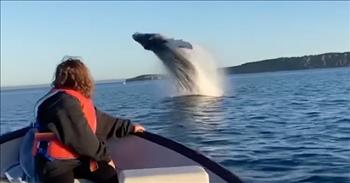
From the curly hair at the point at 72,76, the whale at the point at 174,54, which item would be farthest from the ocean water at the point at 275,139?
the whale at the point at 174,54

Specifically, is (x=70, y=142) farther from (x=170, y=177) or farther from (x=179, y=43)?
(x=179, y=43)

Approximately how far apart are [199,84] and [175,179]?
116 ft

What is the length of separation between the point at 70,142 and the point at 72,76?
0.46 m

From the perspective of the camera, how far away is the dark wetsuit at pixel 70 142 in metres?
4.18

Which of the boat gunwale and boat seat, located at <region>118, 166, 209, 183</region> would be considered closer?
boat seat, located at <region>118, 166, 209, 183</region>

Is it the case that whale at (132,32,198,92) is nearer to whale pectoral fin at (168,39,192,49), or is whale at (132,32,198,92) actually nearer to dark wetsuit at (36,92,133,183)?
whale pectoral fin at (168,39,192,49)

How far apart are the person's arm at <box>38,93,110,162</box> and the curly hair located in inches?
4.0

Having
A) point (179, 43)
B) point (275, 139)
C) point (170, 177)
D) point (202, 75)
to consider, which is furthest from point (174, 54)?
point (170, 177)

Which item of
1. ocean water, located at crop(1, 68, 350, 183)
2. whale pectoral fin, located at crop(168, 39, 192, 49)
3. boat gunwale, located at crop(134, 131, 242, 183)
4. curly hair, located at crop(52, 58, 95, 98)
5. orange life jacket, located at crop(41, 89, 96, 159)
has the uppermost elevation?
whale pectoral fin, located at crop(168, 39, 192, 49)

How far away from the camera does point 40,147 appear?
14.2 feet

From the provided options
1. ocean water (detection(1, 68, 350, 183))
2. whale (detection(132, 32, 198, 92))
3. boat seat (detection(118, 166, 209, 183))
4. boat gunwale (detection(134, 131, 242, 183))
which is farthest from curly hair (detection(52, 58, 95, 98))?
whale (detection(132, 32, 198, 92))

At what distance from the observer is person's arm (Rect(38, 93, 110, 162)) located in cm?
418

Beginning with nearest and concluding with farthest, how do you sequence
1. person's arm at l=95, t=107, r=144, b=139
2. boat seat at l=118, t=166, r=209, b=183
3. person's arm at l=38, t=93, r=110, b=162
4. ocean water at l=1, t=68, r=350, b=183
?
1. boat seat at l=118, t=166, r=209, b=183
2. person's arm at l=38, t=93, r=110, b=162
3. person's arm at l=95, t=107, r=144, b=139
4. ocean water at l=1, t=68, r=350, b=183

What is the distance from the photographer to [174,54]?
3853 cm
